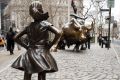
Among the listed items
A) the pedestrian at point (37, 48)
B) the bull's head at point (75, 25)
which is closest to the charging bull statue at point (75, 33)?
the bull's head at point (75, 25)

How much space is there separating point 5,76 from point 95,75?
2.98 meters

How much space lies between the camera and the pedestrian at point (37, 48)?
7473 millimetres

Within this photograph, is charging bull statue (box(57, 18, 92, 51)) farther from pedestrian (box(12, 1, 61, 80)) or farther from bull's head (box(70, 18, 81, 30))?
pedestrian (box(12, 1, 61, 80))

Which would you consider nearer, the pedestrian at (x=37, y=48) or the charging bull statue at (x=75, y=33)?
the pedestrian at (x=37, y=48)

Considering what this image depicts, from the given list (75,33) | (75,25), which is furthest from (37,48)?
(75,25)

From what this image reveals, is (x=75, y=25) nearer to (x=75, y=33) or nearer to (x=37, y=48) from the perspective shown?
(x=75, y=33)

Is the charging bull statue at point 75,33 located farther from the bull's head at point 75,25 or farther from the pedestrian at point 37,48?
the pedestrian at point 37,48

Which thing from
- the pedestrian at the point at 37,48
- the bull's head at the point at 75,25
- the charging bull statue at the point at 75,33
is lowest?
the charging bull statue at the point at 75,33

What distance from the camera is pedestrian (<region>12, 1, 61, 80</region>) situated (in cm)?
747

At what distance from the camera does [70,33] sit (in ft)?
90.3

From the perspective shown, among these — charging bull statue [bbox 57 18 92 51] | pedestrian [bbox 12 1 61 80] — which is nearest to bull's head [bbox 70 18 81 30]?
charging bull statue [bbox 57 18 92 51]

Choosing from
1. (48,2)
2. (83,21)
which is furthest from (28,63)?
(48,2)

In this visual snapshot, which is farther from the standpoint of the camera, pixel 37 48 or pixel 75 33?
pixel 75 33

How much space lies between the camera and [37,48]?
301 inches
